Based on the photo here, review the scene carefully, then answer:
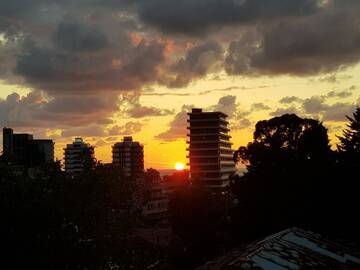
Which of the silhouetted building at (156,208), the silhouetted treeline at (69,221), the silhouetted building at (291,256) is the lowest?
the silhouetted building at (156,208)

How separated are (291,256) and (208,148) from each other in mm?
154674

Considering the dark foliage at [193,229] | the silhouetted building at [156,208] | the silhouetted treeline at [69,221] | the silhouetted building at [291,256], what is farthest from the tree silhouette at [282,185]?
the silhouetted building at [156,208]

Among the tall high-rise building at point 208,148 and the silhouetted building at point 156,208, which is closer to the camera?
the silhouetted building at point 156,208

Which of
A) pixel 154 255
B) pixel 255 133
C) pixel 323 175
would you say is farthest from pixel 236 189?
pixel 154 255

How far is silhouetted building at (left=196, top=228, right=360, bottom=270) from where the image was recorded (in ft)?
63.5

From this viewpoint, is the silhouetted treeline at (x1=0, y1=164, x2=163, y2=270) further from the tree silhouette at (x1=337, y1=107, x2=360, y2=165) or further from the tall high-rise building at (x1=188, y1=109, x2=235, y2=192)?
the tall high-rise building at (x1=188, y1=109, x2=235, y2=192)

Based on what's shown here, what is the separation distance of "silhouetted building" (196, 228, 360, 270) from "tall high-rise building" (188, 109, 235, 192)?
142m

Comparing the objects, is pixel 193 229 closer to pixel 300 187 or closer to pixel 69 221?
pixel 300 187

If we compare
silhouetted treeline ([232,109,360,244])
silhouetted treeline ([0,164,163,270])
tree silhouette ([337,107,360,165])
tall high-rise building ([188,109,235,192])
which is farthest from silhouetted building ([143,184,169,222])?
silhouetted treeline ([0,164,163,270])

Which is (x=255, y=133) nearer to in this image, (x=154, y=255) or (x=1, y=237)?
(x=154, y=255)

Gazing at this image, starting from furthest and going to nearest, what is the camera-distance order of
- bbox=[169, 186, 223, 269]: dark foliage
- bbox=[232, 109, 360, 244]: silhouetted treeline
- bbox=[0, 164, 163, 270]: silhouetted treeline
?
1. bbox=[169, 186, 223, 269]: dark foliage
2. bbox=[232, 109, 360, 244]: silhouetted treeline
3. bbox=[0, 164, 163, 270]: silhouetted treeline

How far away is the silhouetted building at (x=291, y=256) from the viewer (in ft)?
63.5

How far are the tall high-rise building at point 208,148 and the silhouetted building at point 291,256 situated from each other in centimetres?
14221

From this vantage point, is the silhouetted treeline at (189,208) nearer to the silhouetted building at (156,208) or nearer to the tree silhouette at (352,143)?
the tree silhouette at (352,143)
